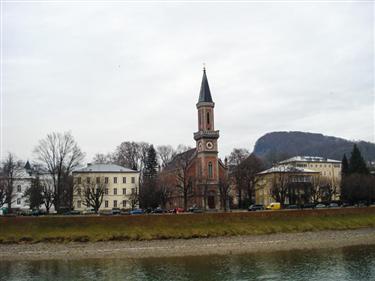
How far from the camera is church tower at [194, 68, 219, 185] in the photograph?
303 ft

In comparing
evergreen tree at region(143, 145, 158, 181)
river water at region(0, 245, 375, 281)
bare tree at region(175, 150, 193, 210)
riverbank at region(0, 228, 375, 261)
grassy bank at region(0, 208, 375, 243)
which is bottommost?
river water at region(0, 245, 375, 281)

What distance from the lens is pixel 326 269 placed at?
3416cm

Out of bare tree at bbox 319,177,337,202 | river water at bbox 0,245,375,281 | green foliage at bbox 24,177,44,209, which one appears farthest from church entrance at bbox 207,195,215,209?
river water at bbox 0,245,375,281

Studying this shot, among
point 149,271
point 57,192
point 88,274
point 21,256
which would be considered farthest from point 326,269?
point 57,192

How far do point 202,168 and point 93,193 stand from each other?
2191 cm

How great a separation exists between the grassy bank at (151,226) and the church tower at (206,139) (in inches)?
1289

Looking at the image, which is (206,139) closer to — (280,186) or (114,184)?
(280,186)

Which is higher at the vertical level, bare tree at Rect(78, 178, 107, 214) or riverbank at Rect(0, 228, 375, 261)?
bare tree at Rect(78, 178, 107, 214)

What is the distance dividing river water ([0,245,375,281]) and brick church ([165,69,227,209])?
148 feet

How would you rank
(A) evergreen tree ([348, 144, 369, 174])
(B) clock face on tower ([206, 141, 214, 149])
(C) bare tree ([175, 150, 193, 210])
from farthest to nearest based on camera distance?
(A) evergreen tree ([348, 144, 369, 174]) < (B) clock face on tower ([206, 141, 214, 149]) < (C) bare tree ([175, 150, 193, 210])

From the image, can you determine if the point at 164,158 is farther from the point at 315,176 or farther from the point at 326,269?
the point at 326,269

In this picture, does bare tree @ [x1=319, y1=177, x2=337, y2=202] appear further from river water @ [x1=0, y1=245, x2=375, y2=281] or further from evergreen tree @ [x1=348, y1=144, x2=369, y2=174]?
river water @ [x1=0, y1=245, x2=375, y2=281]

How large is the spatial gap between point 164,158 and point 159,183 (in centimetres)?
2705

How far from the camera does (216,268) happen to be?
115ft
